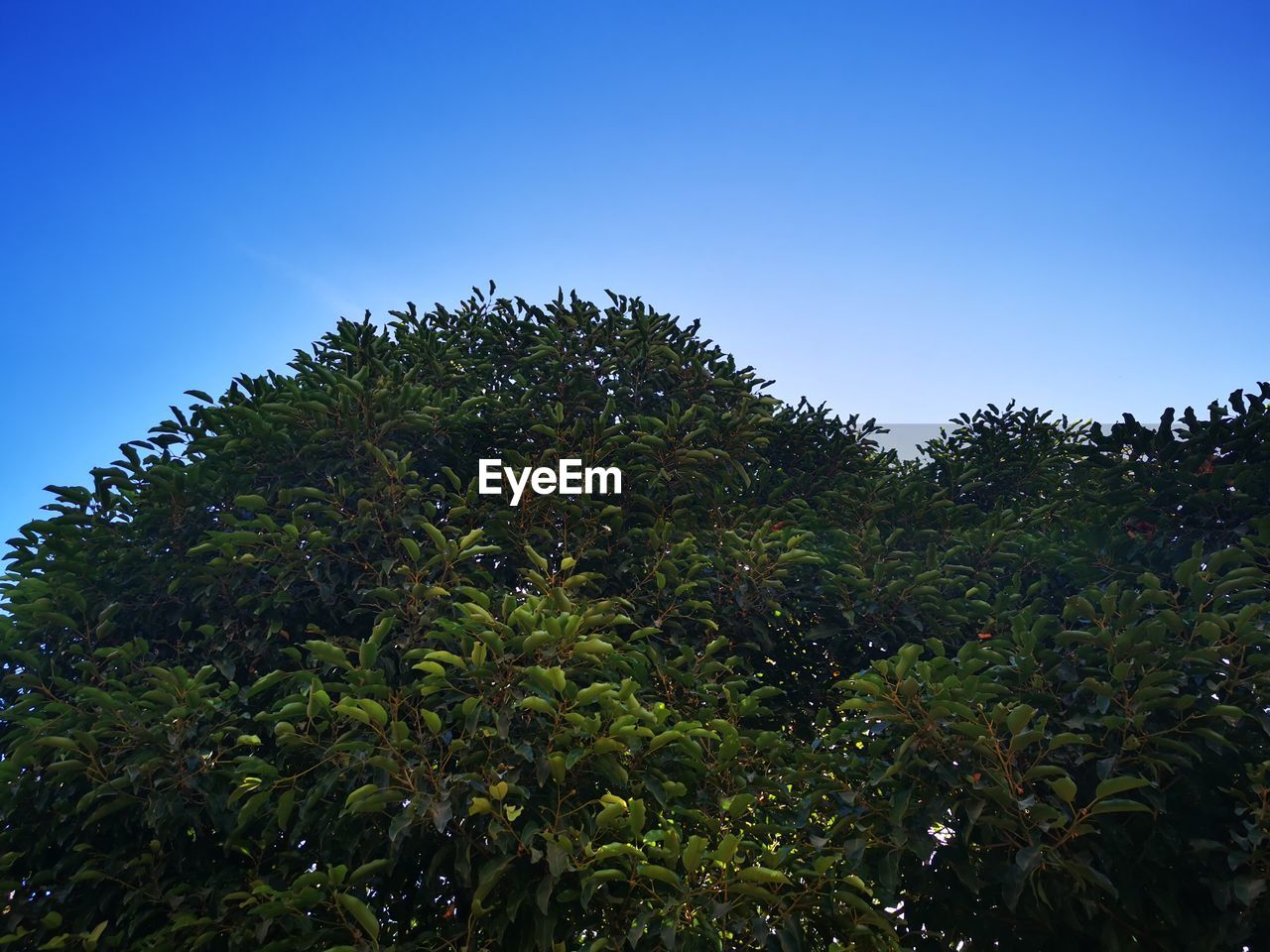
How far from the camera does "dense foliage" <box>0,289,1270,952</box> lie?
4934 mm

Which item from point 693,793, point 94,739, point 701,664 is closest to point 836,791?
point 693,793

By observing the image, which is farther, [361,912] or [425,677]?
[425,677]

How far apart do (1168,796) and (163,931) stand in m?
5.16

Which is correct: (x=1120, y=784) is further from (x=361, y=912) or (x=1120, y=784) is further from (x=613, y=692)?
(x=361, y=912)

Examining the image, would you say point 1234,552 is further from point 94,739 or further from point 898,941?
point 94,739

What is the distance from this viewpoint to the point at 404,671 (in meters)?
6.05

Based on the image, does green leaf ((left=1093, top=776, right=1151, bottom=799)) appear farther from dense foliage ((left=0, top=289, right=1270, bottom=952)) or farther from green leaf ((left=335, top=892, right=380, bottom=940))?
green leaf ((left=335, top=892, right=380, bottom=940))

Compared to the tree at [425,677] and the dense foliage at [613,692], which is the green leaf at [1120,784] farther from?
the tree at [425,677]

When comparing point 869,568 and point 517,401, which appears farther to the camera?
point 517,401

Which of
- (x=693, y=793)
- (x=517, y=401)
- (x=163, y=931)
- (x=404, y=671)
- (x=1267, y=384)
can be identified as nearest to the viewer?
(x=163, y=931)

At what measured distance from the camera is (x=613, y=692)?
5.20 meters

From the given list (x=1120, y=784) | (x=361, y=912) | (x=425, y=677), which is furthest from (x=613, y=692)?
(x=1120, y=784)

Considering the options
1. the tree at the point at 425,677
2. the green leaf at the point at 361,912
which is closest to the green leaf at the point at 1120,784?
the tree at the point at 425,677

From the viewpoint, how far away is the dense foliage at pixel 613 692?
493 centimetres
